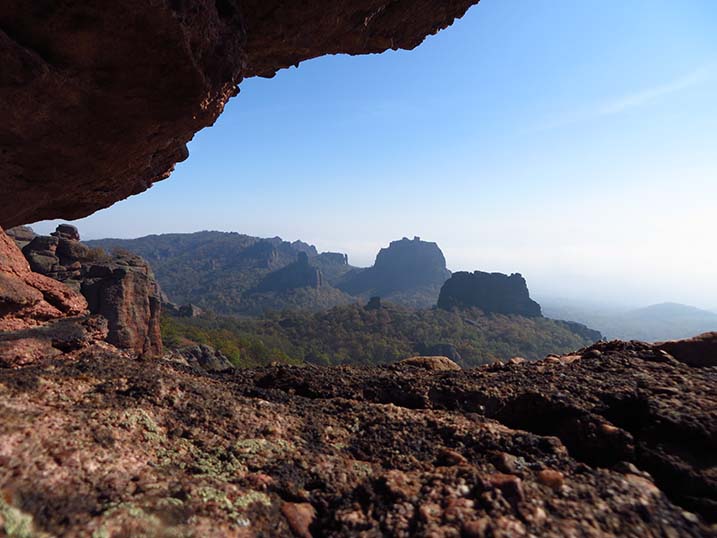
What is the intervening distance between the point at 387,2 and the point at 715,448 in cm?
1208

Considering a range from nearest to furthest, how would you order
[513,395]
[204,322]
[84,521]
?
1. [84,521]
2. [513,395]
3. [204,322]

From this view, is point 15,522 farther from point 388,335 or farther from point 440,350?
point 388,335

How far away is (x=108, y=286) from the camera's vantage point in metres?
32.1

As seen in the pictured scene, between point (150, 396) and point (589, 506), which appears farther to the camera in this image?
point (150, 396)

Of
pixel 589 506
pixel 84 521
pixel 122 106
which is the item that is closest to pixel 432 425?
pixel 589 506

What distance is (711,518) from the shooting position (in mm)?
3994

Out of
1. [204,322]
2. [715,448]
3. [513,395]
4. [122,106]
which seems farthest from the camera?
[204,322]

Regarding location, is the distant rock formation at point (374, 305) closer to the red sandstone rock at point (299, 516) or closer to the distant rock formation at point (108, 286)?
the distant rock formation at point (108, 286)

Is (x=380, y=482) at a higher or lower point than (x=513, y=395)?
lower

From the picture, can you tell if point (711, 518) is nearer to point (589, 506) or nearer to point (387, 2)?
point (589, 506)

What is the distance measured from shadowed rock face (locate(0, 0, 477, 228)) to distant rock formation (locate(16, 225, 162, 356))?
65.4 ft

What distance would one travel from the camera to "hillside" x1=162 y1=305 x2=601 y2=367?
9969 centimetres

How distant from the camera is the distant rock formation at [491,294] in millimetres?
162500

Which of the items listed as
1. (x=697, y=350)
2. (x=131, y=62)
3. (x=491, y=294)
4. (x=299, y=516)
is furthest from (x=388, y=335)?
(x=299, y=516)
